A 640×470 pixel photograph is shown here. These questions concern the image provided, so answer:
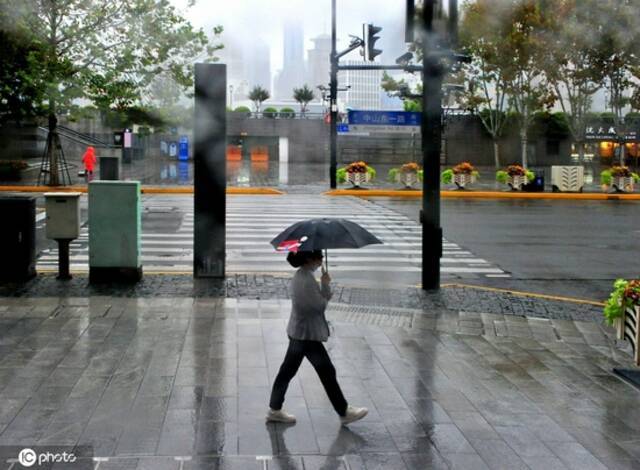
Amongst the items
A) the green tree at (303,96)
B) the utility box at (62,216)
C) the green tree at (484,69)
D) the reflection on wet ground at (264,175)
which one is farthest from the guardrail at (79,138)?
the utility box at (62,216)

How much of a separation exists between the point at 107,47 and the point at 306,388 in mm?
19801

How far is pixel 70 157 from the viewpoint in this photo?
44.8m

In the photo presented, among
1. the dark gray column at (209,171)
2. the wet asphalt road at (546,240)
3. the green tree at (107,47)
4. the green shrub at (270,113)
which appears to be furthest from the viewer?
the green shrub at (270,113)

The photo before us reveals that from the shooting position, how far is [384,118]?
28.9 m

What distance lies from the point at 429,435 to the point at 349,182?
86.7ft

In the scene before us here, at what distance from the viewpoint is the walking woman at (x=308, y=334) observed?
580 centimetres

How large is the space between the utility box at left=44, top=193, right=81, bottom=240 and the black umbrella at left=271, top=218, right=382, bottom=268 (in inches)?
235

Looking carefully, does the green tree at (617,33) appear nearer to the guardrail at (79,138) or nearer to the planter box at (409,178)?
the planter box at (409,178)

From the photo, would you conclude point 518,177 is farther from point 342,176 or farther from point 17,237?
point 17,237

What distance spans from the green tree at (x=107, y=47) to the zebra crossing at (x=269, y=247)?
3880 mm

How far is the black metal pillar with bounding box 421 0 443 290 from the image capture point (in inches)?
Answer: 433

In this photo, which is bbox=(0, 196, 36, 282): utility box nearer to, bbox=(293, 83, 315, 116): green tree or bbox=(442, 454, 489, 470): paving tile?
bbox=(442, 454, 489, 470): paving tile

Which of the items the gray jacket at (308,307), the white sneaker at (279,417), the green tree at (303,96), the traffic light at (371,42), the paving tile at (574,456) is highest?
the green tree at (303,96)

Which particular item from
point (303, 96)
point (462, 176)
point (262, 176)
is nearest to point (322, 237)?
point (462, 176)
